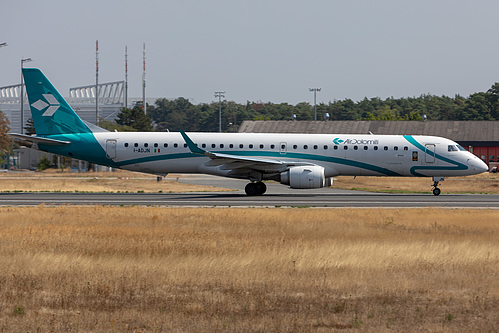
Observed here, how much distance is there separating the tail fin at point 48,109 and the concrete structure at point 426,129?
51.7m

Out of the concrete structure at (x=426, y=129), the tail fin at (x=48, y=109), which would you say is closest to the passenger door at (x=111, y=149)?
the tail fin at (x=48, y=109)

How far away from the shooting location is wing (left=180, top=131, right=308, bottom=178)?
121 feet

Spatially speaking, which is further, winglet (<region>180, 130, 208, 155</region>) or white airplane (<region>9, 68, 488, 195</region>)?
white airplane (<region>9, 68, 488, 195</region>)

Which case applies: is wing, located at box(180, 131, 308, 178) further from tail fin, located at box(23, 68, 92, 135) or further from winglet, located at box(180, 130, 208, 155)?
tail fin, located at box(23, 68, 92, 135)

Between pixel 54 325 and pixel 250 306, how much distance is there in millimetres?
3164

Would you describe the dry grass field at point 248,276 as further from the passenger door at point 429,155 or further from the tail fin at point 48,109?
the tail fin at point 48,109

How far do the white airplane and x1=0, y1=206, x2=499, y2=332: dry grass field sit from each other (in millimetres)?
→ 14723

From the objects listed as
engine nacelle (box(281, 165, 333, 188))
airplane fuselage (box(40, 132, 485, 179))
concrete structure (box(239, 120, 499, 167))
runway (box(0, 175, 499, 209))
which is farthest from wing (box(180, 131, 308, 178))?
concrete structure (box(239, 120, 499, 167))

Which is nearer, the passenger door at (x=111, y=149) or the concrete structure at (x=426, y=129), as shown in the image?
the passenger door at (x=111, y=149)

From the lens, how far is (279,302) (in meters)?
11.8

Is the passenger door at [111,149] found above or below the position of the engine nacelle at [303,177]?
above

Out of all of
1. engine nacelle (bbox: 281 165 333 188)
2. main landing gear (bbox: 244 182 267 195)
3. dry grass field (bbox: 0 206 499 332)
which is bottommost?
dry grass field (bbox: 0 206 499 332)

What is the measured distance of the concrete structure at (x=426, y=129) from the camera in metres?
91.3

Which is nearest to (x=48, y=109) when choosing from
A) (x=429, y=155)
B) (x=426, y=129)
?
(x=429, y=155)
